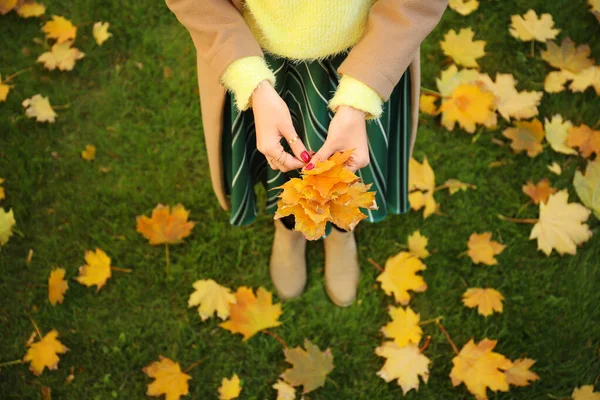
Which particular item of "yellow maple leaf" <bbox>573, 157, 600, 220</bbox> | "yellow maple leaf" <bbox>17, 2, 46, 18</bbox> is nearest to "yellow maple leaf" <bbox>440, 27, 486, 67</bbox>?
"yellow maple leaf" <bbox>573, 157, 600, 220</bbox>

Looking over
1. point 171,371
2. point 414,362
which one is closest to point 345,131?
point 414,362

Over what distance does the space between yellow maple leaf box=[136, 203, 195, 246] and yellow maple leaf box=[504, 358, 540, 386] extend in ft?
4.46

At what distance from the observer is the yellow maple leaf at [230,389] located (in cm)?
175

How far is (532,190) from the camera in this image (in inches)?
78.3

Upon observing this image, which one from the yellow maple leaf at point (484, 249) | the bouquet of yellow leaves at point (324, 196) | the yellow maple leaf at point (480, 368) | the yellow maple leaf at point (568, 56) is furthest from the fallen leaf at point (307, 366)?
the yellow maple leaf at point (568, 56)

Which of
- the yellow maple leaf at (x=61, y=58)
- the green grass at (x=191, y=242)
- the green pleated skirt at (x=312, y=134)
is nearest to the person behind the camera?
the green pleated skirt at (x=312, y=134)

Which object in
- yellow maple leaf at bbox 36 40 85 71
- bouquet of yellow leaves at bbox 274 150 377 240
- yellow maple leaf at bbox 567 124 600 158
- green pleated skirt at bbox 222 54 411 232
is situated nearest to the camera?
bouquet of yellow leaves at bbox 274 150 377 240

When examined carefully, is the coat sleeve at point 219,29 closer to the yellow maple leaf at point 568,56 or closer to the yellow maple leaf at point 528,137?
the yellow maple leaf at point 528,137

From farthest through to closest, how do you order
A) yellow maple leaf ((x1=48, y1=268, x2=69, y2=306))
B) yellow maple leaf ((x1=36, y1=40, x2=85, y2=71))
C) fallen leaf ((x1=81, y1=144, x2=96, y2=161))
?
yellow maple leaf ((x1=36, y1=40, x2=85, y2=71)) → fallen leaf ((x1=81, y1=144, x2=96, y2=161)) → yellow maple leaf ((x1=48, y1=268, x2=69, y2=306))

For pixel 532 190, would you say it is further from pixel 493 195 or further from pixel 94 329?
pixel 94 329

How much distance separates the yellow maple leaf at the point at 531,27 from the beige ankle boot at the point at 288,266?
4.78ft

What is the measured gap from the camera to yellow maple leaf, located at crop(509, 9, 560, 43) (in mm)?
2215

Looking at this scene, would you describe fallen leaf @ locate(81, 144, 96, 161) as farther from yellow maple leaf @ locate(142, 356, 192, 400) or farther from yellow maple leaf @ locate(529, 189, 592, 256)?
yellow maple leaf @ locate(529, 189, 592, 256)

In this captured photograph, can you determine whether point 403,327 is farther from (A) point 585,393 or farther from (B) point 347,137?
(B) point 347,137
